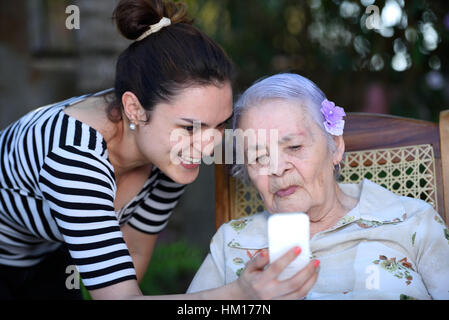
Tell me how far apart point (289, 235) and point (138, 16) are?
108cm

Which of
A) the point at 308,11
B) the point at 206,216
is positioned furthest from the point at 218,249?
the point at 206,216

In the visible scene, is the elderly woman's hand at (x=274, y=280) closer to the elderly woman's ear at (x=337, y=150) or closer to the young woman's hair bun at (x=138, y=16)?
the elderly woman's ear at (x=337, y=150)

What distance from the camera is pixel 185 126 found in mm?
1962

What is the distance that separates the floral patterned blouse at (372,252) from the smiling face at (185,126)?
358mm

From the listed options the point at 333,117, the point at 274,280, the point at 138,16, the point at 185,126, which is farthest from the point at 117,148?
the point at 274,280

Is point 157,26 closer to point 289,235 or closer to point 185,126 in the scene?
point 185,126

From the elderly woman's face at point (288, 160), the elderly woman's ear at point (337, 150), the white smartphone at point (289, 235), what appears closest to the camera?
the white smartphone at point (289, 235)

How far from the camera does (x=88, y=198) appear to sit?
186 centimetres

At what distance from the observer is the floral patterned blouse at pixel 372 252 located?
1.85 m

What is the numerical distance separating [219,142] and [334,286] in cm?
67

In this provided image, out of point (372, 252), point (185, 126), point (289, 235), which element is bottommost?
point (372, 252)

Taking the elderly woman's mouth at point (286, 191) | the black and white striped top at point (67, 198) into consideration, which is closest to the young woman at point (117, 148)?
the black and white striped top at point (67, 198)

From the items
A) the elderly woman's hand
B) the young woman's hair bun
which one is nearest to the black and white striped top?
the young woman's hair bun

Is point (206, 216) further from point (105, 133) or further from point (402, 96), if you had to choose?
point (105, 133)
